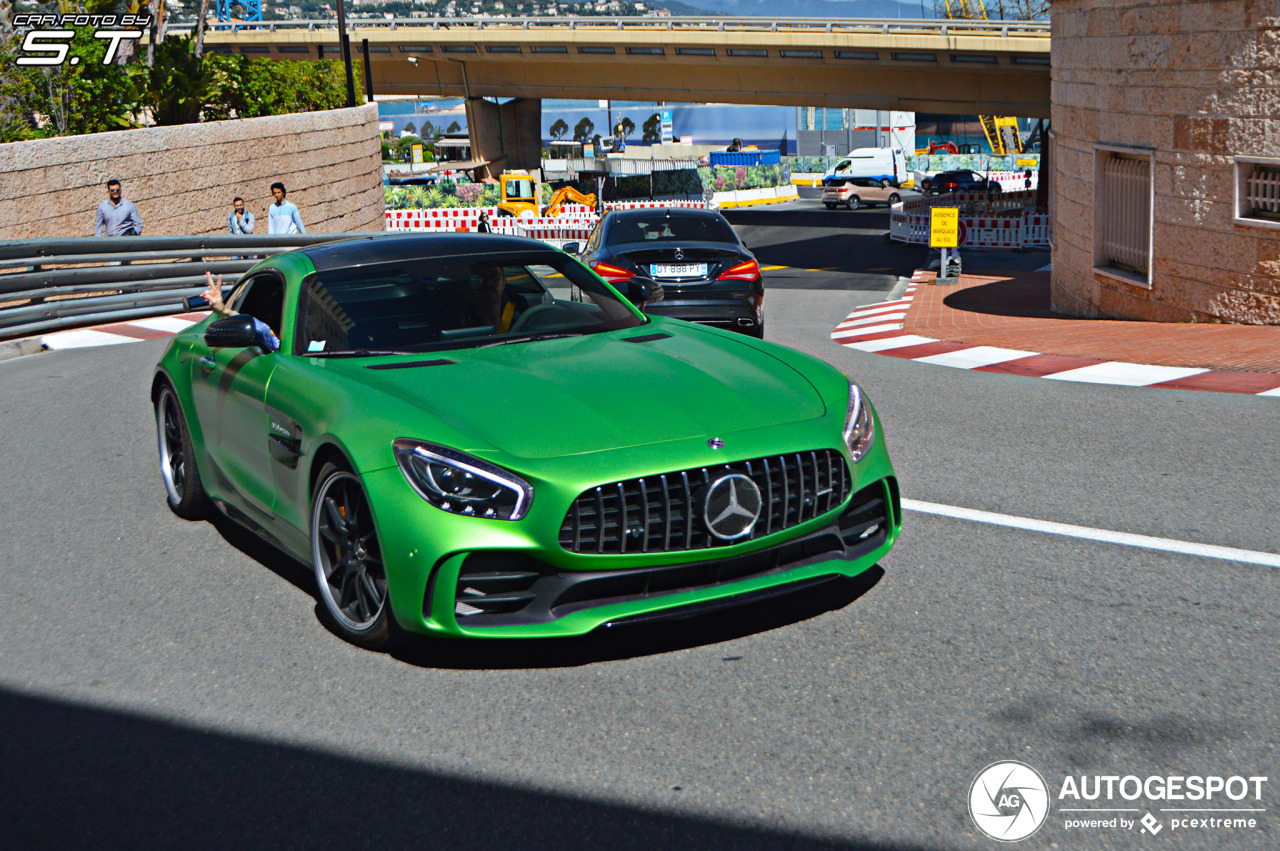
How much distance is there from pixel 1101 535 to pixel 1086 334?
27.1 feet

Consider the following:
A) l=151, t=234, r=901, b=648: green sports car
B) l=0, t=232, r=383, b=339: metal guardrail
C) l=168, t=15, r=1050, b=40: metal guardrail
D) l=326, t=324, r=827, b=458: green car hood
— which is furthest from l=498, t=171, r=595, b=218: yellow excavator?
l=326, t=324, r=827, b=458: green car hood

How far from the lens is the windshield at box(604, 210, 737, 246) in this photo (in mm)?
13039

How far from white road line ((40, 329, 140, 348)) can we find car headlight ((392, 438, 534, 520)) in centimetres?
1153

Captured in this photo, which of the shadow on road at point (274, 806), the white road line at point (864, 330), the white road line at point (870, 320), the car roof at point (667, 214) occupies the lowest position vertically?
the white road line at point (870, 320)

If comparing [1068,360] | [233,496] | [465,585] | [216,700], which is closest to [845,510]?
[465,585]

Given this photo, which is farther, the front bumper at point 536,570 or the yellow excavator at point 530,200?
the yellow excavator at point 530,200

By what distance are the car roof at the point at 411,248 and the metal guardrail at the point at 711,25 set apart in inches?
1706

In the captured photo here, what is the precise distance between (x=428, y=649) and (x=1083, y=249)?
14.0 meters

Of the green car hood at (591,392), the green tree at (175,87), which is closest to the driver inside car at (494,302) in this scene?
the green car hood at (591,392)

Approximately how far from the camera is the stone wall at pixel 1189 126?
496 inches

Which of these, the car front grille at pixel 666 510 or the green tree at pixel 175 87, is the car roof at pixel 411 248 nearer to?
the car front grille at pixel 666 510

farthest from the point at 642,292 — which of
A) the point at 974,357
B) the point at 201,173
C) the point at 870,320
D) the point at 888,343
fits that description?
the point at 201,173

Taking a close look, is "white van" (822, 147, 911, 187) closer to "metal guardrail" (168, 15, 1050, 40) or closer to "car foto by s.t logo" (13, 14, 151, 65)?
"metal guardrail" (168, 15, 1050, 40)

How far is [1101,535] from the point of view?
5.64 meters
